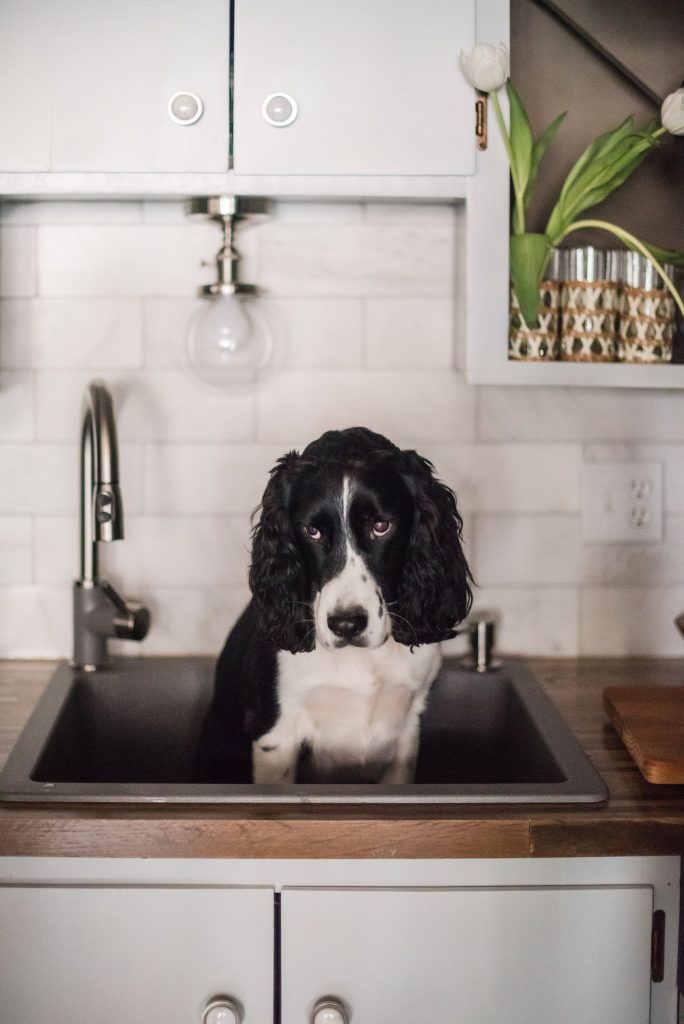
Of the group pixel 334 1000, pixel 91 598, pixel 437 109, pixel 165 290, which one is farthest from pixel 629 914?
pixel 165 290

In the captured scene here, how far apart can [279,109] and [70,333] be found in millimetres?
552

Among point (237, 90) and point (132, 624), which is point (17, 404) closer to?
point (132, 624)

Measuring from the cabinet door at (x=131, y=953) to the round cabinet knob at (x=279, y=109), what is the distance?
93 cm

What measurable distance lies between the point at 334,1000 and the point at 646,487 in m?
0.97

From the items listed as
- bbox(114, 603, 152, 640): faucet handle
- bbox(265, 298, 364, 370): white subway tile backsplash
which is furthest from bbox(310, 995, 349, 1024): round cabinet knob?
bbox(265, 298, 364, 370): white subway tile backsplash

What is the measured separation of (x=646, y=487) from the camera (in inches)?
69.2

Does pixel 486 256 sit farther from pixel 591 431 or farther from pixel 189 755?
pixel 189 755

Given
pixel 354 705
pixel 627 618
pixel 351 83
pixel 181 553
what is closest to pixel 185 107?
pixel 351 83

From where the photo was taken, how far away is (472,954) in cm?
117

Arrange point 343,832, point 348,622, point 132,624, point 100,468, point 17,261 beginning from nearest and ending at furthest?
1. point 343,832
2. point 348,622
3. point 100,468
4. point 132,624
5. point 17,261

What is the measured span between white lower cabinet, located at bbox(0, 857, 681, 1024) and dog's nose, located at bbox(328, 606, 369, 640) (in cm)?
27

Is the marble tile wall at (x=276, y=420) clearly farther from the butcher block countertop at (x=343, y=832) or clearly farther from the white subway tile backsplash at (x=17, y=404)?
the butcher block countertop at (x=343, y=832)

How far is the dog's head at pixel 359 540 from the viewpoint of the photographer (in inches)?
52.7

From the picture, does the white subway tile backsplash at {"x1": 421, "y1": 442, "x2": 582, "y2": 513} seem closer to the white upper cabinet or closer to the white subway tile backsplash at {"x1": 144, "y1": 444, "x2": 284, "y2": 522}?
the white subway tile backsplash at {"x1": 144, "y1": 444, "x2": 284, "y2": 522}
